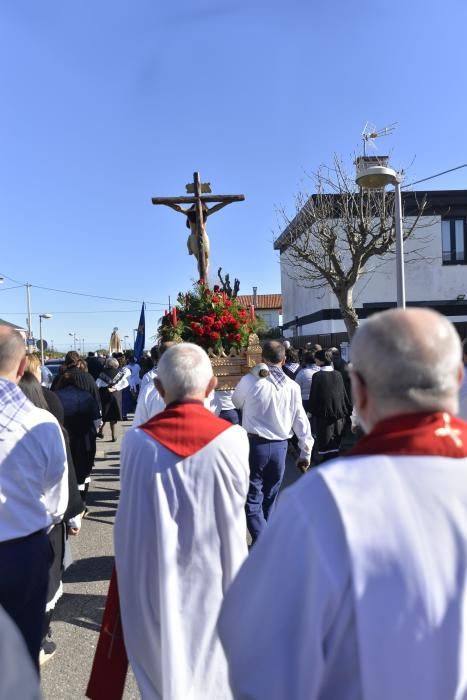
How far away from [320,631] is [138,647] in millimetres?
1630

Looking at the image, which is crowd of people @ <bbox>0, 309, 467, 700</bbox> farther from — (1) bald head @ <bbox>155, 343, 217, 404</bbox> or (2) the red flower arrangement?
(2) the red flower arrangement

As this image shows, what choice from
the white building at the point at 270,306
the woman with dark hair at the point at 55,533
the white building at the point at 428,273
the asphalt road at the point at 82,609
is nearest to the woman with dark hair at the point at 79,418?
the asphalt road at the point at 82,609

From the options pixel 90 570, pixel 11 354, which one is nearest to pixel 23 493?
pixel 11 354

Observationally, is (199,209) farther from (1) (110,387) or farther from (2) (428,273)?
(2) (428,273)

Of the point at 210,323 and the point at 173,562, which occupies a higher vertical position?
the point at 210,323

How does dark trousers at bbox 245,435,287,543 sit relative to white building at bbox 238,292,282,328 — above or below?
below

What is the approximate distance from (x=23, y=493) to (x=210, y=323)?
3317 mm

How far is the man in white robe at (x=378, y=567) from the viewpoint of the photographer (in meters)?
1.30

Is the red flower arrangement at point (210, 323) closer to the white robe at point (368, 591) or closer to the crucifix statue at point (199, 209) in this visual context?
the crucifix statue at point (199, 209)

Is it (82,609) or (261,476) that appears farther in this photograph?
(261,476)

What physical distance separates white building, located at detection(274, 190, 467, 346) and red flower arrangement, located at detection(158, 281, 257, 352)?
1866cm

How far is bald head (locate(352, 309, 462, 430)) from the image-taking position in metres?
1.46

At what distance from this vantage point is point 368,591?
130 centimetres

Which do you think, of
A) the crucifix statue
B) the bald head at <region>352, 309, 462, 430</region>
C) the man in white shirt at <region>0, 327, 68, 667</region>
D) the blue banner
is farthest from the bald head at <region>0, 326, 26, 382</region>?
the blue banner
